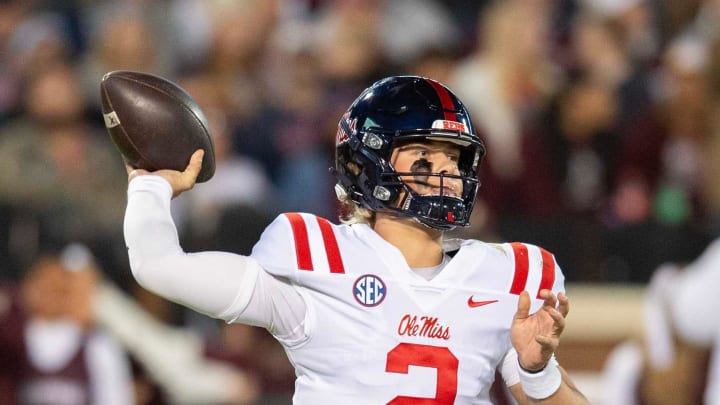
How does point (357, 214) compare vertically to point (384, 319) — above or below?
above

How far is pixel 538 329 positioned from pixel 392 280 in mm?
364

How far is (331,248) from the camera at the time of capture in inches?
120

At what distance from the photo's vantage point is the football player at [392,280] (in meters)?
2.92

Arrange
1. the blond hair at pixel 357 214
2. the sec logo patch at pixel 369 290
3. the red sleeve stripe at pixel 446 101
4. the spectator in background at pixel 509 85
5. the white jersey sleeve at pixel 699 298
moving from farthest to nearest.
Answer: the spectator in background at pixel 509 85
the white jersey sleeve at pixel 699 298
the blond hair at pixel 357 214
the red sleeve stripe at pixel 446 101
the sec logo patch at pixel 369 290

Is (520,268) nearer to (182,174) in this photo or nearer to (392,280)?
(392,280)

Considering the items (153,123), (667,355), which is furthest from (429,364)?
(667,355)

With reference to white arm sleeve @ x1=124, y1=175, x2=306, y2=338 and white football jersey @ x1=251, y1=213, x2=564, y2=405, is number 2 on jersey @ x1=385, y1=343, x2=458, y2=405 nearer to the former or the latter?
white football jersey @ x1=251, y1=213, x2=564, y2=405

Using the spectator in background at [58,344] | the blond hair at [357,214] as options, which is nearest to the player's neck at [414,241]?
the blond hair at [357,214]

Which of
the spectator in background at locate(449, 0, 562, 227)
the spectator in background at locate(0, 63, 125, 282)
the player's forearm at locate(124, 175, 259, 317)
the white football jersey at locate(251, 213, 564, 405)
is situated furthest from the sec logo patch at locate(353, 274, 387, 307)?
the spectator in background at locate(449, 0, 562, 227)

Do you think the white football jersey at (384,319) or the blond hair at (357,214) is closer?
the white football jersey at (384,319)

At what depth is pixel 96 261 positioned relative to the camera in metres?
6.12

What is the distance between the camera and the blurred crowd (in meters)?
6.11

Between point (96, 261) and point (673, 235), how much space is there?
2801mm

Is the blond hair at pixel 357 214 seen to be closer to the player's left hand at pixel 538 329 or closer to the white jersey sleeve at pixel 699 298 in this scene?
the player's left hand at pixel 538 329
